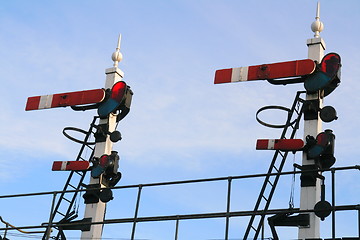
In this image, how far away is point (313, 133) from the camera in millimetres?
17156

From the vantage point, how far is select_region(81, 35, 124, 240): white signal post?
19.2m

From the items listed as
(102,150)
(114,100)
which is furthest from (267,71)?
(102,150)

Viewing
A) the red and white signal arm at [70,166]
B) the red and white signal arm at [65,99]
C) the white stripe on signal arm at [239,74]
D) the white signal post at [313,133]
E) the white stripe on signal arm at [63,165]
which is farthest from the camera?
the red and white signal arm at [65,99]

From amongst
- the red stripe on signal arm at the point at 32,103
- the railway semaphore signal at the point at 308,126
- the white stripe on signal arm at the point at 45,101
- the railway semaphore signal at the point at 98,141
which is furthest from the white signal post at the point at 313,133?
the red stripe on signal arm at the point at 32,103

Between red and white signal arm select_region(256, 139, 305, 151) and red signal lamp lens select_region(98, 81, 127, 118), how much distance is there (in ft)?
15.1

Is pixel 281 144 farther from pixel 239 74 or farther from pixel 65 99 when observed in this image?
pixel 65 99

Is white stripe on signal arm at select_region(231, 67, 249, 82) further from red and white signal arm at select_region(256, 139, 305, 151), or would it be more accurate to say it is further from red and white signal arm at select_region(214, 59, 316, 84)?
red and white signal arm at select_region(256, 139, 305, 151)

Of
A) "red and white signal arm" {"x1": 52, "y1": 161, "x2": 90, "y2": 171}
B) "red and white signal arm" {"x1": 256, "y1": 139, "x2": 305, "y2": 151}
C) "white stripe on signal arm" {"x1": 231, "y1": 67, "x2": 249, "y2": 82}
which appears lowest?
"red and white signal arm" {"x1": 256, "y1": 139, "x2": 305, "y2": 151}

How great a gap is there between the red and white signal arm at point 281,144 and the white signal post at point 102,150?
4.58 meters

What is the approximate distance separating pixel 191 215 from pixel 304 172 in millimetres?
2472

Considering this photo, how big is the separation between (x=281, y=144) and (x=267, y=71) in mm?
1947

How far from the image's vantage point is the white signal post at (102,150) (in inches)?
755

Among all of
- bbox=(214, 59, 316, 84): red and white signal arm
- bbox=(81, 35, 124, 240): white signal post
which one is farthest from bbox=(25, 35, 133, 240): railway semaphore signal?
bbox=(214, 59, 316, 84): red and white signal arm

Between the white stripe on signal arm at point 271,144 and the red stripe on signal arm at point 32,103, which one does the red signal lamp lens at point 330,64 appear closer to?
the white stripe on signal arm at point 271,144
